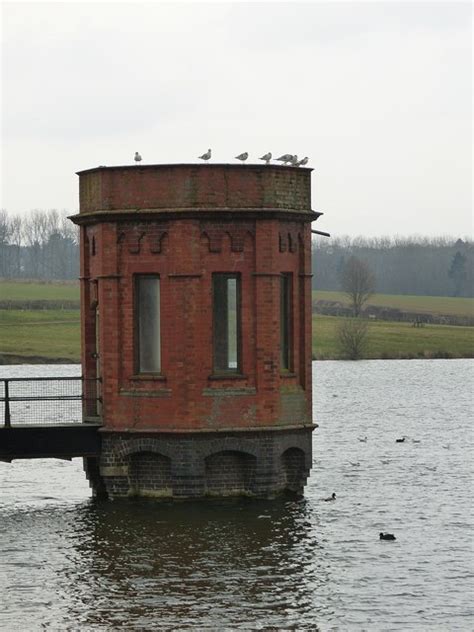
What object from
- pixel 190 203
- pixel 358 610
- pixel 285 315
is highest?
pixel 190 203

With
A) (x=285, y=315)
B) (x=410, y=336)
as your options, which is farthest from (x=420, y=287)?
(x=285, y=315)

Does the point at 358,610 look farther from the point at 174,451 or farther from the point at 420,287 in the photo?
the point at 420,287

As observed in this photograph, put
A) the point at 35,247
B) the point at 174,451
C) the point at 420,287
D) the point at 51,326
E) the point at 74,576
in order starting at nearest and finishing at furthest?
the point at 74,576
the point at 174,451
the point at 51,326
the point at 35,247
the point at 420,287

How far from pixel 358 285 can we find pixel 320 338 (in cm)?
2193

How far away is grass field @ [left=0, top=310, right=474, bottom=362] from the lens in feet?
368

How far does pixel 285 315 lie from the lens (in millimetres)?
32469

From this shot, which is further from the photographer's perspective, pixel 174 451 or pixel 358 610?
pixel 174 451

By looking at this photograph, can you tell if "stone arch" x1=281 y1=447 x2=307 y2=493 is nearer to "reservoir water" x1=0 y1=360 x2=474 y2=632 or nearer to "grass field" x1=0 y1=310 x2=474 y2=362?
"reservoir water" x1=0 y1=360 x2=474 y2=632

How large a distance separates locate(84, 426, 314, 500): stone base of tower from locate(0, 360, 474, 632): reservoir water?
0.37m

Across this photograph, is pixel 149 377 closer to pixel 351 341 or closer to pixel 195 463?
pixel 195 463

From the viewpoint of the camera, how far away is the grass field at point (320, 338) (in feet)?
368

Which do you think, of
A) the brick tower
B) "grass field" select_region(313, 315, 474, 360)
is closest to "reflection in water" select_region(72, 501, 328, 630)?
the brick tower

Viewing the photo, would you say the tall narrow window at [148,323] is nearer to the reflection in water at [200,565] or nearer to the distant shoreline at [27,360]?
the reflection in water at [200,565]

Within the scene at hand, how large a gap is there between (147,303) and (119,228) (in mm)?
1633
